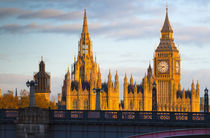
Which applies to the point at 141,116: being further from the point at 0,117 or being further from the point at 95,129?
the point at 0,117

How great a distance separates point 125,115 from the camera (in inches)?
2131

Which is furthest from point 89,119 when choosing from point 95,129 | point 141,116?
point 141,116

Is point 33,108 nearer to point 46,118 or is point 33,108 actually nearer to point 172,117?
point 46,118

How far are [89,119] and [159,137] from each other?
5.96 metres

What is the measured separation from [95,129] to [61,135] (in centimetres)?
289

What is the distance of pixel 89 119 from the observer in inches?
2136

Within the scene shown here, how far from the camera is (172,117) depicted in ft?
175

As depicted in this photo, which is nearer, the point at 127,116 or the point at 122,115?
the point at 127,116

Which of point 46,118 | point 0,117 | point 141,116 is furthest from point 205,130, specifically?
point 0,117

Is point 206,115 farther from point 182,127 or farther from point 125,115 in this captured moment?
point 125,115

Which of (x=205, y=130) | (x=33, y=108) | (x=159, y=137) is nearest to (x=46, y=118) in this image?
(x=33, y=108)

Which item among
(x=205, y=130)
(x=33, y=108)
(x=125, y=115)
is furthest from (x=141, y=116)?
(x=33, y=108)

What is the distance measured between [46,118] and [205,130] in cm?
1288

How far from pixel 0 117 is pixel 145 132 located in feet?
39.6
